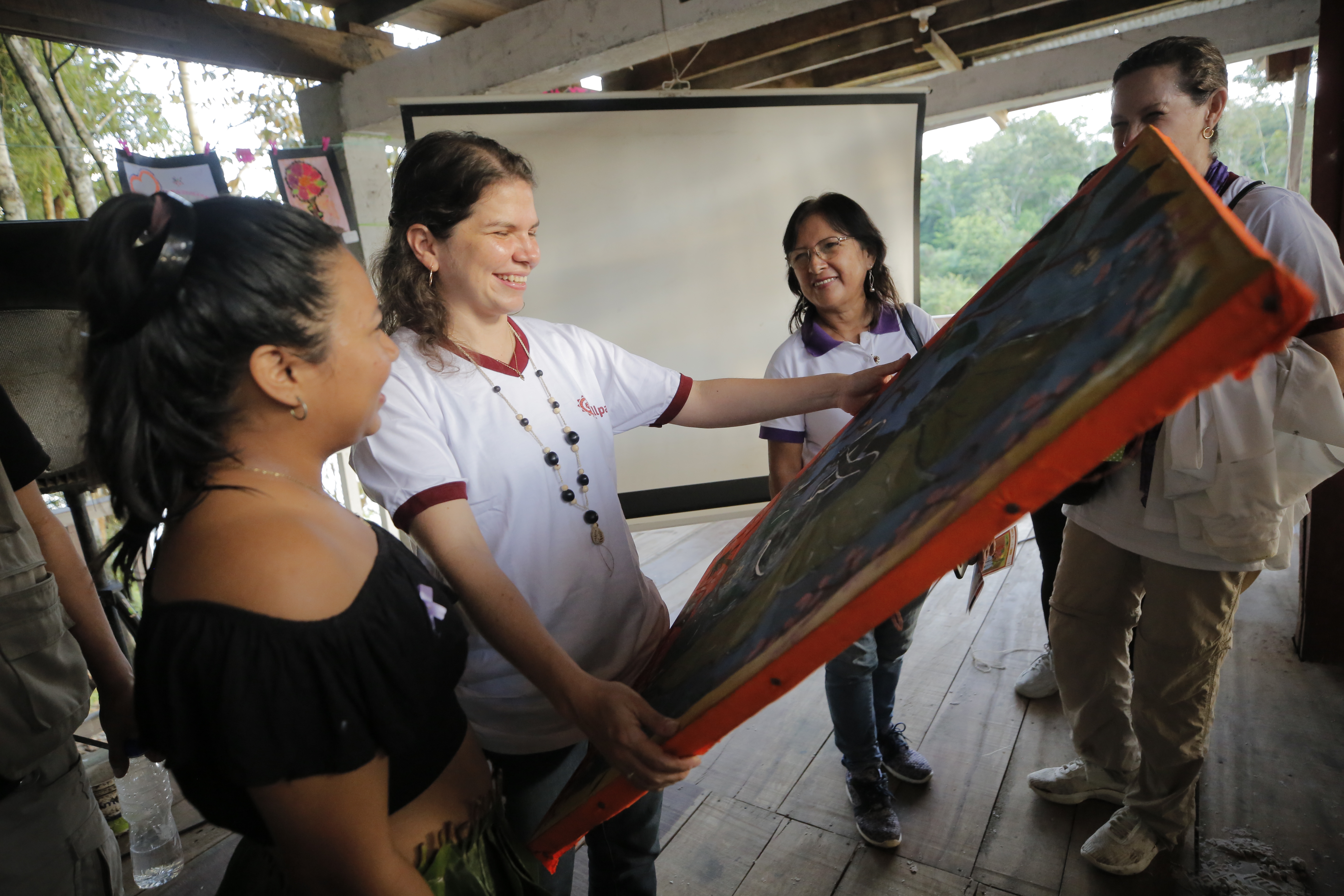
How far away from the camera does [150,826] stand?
5.83 feet

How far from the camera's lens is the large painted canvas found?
36cm

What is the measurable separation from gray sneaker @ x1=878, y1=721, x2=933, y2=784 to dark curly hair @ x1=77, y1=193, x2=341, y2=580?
1.66m

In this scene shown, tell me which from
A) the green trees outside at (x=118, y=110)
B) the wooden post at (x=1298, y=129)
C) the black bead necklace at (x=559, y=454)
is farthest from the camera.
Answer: the wooden post at (x=1298, y=129)

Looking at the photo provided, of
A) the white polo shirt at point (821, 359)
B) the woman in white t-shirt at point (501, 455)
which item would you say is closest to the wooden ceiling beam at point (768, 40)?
the white polo shirt at point (821, 359)

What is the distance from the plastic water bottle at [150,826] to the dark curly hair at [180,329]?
1.63m

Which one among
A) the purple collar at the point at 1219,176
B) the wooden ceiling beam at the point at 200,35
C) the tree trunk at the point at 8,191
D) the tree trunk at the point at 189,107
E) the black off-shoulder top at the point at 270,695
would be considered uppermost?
the tree trunk at the point at 189,107

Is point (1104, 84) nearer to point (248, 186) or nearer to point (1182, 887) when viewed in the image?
point (1182, 887)

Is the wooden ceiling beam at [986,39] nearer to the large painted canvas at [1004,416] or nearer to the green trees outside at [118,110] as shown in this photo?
the green trees outside at [118,110]

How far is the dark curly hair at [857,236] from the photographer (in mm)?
1552

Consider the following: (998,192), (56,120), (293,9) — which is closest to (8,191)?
(56,120)

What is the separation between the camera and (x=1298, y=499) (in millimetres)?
1271

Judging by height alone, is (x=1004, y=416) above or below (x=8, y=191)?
below

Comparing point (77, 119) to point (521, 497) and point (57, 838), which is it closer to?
point (57, 838)

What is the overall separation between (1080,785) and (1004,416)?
162 cm
